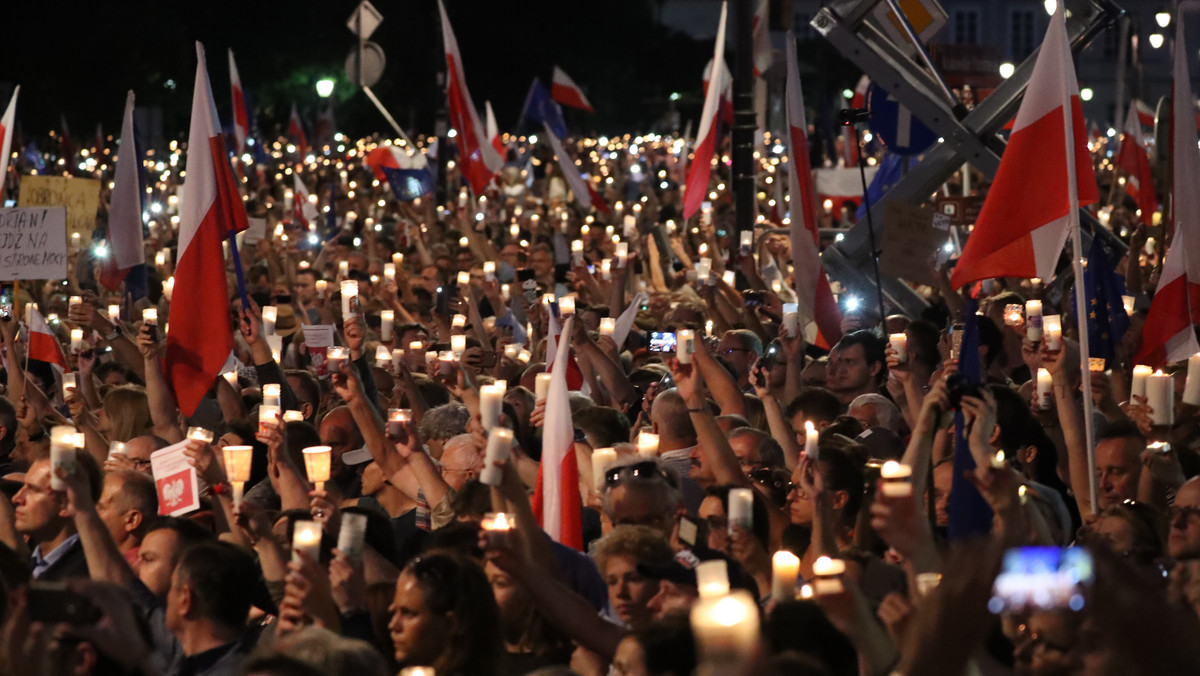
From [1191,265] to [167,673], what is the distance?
19.4 feet

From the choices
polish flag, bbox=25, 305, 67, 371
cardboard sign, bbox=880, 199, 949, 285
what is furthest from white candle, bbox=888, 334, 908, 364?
polish flag, bbox=25, 305, 67, 371

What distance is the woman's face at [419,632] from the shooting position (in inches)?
183

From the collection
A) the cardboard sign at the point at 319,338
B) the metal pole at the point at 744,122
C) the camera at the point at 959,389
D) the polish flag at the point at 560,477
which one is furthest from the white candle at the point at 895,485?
the metal pole at the point at 744,122

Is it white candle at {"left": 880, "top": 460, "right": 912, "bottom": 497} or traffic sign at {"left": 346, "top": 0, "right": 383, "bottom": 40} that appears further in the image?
traffic sign at {"left": 346, "top": 0, "right": 383, "bottom": 40}

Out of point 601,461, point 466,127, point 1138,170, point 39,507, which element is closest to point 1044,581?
point 601,461

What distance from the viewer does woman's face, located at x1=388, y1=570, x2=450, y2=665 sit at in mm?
4648

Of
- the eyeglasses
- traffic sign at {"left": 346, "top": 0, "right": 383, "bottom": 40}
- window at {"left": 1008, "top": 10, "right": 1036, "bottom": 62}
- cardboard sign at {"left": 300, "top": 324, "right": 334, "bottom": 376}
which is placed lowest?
the eyeglasses

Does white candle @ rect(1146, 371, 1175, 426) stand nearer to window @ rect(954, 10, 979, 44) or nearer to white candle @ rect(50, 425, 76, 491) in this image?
white candle @ rect(50, 425, 76, 491)

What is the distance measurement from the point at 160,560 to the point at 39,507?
881mm

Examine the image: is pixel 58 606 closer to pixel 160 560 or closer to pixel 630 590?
pixel 160 560

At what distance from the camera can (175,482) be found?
634cm

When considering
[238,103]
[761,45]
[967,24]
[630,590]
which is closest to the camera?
[630,590]

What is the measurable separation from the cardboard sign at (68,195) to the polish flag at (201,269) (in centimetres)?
307

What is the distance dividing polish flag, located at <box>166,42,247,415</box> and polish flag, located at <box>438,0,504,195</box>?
886 cm
